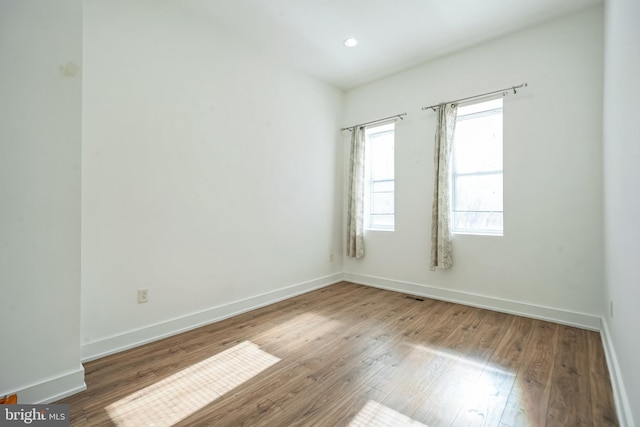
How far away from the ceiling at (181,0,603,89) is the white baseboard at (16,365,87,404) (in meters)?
2.95

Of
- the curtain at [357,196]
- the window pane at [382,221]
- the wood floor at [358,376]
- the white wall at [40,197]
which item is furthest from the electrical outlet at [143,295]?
the window pane at [382,221]

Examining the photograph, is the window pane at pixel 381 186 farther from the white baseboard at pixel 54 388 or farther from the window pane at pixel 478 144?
the white baseboard at pixel 54 388

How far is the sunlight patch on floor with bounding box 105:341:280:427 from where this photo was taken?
1.55m

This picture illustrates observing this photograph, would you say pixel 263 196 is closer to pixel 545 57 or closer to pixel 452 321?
pixel 452 321

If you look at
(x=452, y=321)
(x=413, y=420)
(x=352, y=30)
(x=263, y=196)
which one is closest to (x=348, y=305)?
(x=452, y=321)

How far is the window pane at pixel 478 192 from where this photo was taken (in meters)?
3.25

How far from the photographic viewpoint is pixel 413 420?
5.00 ft

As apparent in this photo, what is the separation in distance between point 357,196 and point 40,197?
334cm

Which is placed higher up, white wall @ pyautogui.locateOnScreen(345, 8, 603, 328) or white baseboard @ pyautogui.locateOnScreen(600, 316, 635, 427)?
white wall @ pyautogui.locateOnScreen(345, 8, 603, 328)

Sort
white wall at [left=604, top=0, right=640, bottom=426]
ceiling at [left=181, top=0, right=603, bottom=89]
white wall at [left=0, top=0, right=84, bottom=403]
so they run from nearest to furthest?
white wall at [left=604, top=0, right=640, bottom=426], white wall at [left=0, top=0, right=84, bottom=403], ceiling at [left=181, top=0, right=603, bottom=89]

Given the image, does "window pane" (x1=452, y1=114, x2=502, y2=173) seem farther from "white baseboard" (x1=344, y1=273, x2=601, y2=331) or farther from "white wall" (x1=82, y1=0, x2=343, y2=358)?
"white wall" (x1=82, y1=0, x2=343, y2=358)

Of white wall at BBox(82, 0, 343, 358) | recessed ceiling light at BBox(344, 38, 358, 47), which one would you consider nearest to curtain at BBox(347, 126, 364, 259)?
white wall at BBox(82, 0, 343, 358)

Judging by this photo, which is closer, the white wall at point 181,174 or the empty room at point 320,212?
the empty room at point 320,212

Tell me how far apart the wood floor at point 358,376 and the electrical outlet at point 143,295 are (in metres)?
0.37
